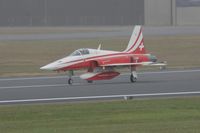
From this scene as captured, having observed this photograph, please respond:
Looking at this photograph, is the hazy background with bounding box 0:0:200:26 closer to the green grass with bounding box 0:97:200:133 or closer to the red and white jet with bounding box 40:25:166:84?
the red and white jet with bounding box 40:25:166:84

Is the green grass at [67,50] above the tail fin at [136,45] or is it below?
below

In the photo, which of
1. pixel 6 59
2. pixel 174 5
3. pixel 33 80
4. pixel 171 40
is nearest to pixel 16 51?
pixel 6 59

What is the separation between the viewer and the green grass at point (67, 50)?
37884mm

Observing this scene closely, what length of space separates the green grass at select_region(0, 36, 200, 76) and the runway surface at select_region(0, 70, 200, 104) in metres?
Answer: 5.26

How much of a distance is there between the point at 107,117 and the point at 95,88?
8896 millimetres

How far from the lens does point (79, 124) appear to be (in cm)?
1451

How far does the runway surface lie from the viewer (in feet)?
70.7

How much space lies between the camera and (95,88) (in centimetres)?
2461

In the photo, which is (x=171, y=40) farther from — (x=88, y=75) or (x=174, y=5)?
(x=174, y=5)

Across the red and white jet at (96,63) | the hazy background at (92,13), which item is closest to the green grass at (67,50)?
the red and white jet at (96,63)

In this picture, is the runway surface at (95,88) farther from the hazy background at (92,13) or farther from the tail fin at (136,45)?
the hazy background at (92,13)

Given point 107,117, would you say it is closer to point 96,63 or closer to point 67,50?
point 96,63

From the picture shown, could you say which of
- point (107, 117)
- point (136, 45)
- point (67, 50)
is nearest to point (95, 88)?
point (136, 45)

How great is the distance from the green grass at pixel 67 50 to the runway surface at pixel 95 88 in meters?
5.26
